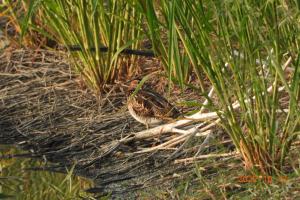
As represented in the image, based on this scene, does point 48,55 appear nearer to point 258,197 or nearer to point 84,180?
point 84,180

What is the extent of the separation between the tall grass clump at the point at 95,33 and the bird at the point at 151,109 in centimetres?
49

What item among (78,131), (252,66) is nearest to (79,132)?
(78,131)

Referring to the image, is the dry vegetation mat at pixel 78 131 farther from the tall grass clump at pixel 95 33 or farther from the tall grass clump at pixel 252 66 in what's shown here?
the tall grass clump at pixel 252 66

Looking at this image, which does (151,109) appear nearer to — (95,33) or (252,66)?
(95,33)

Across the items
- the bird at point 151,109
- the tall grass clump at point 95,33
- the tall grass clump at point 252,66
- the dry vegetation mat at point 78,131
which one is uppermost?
the tall grass clump at point 252,66

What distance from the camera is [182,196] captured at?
4121mm

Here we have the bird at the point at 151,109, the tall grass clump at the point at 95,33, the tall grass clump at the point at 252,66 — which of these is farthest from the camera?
the tall grass clump at the point at 95,33

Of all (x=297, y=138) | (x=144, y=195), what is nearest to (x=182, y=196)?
(x=144, y=195)

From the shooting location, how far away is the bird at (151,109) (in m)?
5.34

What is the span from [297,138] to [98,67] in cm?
229

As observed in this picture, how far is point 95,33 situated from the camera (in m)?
5.92

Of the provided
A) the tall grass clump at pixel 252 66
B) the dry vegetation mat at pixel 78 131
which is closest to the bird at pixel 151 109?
the dry vegetation mat at pixel 78 131

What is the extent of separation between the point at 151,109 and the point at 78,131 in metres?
0.60

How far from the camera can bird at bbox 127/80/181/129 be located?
5336 mm
